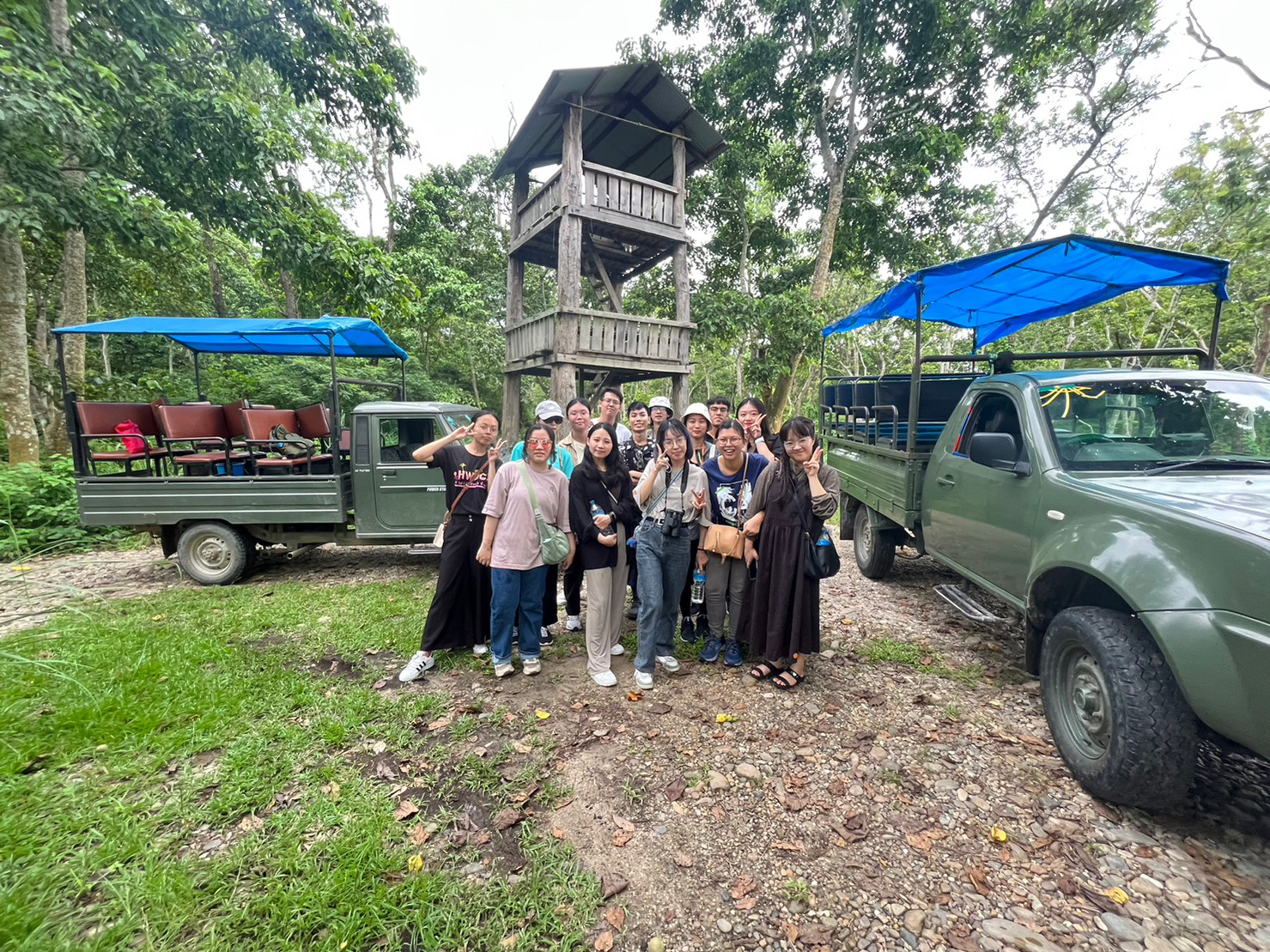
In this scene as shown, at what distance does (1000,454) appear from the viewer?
308 cm

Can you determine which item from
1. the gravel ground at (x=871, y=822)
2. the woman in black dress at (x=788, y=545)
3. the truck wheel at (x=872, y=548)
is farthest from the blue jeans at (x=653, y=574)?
the truck wheel at (x=872, y=548)

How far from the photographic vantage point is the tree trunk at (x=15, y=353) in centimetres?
723

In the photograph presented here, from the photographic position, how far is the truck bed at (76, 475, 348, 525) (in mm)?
5332

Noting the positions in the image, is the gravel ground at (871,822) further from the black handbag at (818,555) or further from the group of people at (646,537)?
the black handbag at (818,555)

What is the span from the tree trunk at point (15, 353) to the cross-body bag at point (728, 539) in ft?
33.2

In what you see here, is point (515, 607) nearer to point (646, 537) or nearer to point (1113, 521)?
point (646, 537)

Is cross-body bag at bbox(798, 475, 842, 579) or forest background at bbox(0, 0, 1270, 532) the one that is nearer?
cross-body bag at bbox(798, 475, 842, 579)

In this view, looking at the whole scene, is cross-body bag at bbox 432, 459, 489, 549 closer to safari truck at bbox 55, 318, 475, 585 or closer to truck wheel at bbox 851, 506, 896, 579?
safari truck at bbox 55, 318, 475, 585

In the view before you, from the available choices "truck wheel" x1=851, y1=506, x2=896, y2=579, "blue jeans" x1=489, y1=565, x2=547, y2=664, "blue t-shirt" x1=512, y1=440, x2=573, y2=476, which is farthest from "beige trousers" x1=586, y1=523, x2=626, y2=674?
"truck wheel" x1=851, y1=506, x2=896, y2=579

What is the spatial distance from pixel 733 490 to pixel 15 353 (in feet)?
34.2

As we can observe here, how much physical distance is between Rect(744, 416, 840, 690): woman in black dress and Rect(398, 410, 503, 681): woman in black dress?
1953mm

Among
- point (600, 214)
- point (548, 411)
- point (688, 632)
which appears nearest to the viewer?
point (548, 411)

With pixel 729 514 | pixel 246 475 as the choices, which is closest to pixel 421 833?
pixel 729 514

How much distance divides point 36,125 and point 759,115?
12986 millimetres
